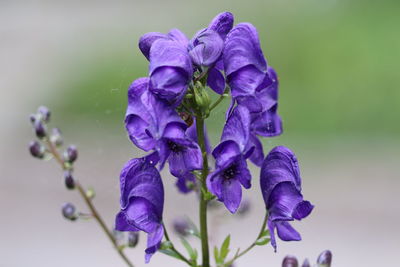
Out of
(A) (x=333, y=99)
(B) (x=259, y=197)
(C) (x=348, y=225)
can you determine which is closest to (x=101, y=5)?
(A) (x=333, y=99)

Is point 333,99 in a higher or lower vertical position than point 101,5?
lower

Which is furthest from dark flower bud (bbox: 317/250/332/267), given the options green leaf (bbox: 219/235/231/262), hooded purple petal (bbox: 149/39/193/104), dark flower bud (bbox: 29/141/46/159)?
dark flower bud (bbox: 29/141/46/159)

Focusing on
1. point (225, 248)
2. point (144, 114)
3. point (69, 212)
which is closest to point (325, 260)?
point (225, 248)

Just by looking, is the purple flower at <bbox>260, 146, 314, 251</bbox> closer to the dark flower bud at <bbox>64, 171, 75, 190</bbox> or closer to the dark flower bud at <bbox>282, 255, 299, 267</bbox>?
the dark flower bud at <bbox>282, 255, 299, 267</bbox>

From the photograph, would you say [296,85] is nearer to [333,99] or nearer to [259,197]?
[333,99]

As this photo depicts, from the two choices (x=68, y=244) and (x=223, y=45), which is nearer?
(x=223, y=45)

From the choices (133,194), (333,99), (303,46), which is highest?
(303,46)

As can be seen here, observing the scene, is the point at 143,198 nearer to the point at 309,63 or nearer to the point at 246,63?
the point at 246,63
